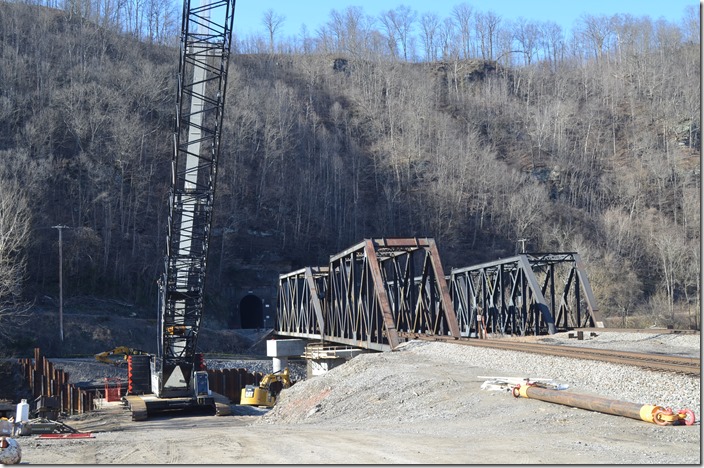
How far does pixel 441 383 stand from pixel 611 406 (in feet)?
20.7

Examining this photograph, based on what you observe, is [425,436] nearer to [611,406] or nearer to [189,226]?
[611,406]

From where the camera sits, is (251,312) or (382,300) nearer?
(382,300)

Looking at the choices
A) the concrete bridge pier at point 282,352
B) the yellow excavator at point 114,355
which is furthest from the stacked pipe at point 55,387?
the concrete bridge pier at point 282,352

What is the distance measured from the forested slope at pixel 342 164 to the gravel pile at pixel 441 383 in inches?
1622

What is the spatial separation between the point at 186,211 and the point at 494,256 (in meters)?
66.9

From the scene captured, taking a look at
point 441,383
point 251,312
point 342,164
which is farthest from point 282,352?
point 342,164

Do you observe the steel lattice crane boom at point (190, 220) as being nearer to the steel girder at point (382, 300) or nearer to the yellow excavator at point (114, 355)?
the steel girder at point (382, 300)

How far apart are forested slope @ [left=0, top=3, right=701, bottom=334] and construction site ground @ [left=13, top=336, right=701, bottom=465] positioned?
151ft

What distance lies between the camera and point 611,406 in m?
13.2

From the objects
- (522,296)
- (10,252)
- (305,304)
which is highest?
(10,252)

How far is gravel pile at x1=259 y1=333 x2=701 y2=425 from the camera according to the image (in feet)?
50.6

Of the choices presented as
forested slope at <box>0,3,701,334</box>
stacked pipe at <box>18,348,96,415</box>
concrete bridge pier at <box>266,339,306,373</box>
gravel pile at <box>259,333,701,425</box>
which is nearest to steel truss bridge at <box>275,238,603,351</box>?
concrete bridge pier at <box>266,339,306,373</box>

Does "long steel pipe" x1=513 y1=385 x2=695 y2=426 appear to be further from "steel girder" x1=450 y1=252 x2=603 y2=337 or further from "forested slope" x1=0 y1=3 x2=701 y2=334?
"forested slope" x1=0 y1=3 x2=701 y2=334

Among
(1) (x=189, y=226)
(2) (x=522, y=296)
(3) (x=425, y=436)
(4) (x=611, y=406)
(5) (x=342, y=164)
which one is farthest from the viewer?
(5) (x=342, y=164)
